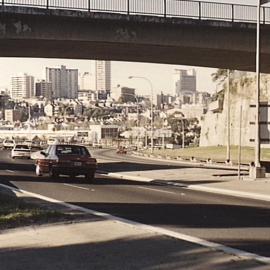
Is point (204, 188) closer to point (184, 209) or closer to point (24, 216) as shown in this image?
point (184, 209)

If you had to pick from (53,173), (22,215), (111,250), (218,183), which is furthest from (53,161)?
(111,250)

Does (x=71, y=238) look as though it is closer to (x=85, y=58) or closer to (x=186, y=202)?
(x=186, y=202)

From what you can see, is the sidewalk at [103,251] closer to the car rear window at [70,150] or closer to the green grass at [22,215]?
the green grass at [22,215]

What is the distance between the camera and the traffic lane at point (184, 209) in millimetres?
11852

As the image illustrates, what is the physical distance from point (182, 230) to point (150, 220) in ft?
5.36

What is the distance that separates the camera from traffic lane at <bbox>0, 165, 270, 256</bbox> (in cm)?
1185

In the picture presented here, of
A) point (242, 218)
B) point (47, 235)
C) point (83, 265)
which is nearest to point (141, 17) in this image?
point (242, 218)

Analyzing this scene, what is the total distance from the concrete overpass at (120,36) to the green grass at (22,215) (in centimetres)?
2134

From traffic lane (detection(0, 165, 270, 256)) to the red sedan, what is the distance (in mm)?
2916

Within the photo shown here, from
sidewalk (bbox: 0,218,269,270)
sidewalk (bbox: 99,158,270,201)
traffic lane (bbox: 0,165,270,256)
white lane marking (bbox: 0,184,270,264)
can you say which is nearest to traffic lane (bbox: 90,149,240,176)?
sidewalk (bbox: 99,158,270,201)

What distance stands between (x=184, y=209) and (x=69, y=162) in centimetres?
1262

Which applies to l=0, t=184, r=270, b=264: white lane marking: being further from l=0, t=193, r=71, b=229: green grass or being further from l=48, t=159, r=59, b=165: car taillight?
l=48, t=159, r=59, b=165: car taillight

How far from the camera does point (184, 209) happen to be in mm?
16391

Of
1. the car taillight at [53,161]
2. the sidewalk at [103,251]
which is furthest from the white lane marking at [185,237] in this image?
the car taillight at [53,161]
